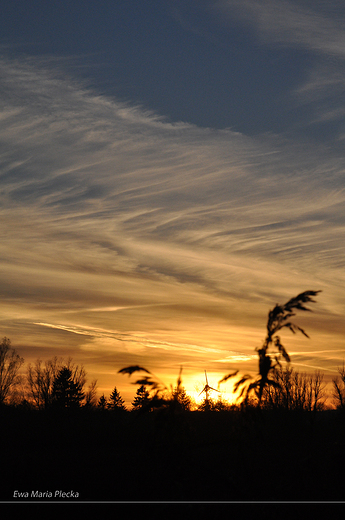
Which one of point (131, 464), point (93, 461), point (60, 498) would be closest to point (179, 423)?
point (60, 498)

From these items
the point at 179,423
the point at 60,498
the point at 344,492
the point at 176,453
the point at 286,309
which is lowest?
the point at 60,498

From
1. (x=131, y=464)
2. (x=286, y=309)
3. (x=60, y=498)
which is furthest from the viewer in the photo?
(x=131, y=464)

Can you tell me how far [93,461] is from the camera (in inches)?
379

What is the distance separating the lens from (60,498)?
7074 millimetres

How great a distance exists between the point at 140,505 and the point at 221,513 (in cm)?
135

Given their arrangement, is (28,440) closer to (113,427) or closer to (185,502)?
(113,427)

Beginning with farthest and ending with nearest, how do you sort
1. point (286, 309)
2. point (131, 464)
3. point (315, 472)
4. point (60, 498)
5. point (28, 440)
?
1. point (28, 440)
2. point (131, 464)
3. point (315, 472)
4. point (60, 498)
5. point (286, 309)

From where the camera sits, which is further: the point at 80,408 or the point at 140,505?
the point at 80,408

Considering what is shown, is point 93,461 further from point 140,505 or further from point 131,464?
point 140,505

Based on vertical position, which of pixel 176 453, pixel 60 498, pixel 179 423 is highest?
pixel 179 423

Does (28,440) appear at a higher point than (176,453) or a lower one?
lower

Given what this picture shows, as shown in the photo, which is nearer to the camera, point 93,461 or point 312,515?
point 312,515

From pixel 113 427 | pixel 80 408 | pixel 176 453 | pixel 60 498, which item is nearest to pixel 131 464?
pixel 60 498

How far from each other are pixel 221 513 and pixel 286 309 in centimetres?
324
